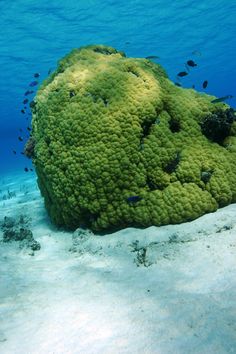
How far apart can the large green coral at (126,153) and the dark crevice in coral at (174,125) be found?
2cm

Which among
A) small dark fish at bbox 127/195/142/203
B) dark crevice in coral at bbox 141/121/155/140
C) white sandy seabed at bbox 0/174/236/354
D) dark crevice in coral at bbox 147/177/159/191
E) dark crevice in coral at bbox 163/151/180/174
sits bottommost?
white sandy seabed at bbox 0/174/236/354

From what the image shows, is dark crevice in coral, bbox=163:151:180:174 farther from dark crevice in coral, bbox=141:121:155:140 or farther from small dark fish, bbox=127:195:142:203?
small dark fish, bbox=127:195:142:203

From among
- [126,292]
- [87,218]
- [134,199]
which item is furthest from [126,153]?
[126,292]

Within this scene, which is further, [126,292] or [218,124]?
[218,124]

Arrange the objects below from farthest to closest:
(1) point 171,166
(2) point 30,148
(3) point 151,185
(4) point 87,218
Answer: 1. (2) point 30,148
2. (4) point 87,218
3. (1) point 171,166
4. (3) point 151,185

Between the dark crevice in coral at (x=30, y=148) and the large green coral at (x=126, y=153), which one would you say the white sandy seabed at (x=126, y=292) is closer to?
the large green coral at (x=126, y=153)

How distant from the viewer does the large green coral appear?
644 centimetres

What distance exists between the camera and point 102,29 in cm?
3127

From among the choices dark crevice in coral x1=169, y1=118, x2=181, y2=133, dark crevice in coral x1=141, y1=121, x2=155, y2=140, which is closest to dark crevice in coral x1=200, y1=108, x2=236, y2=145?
dark crevice in coral x1=169, y1=118, x2=181, y2=133

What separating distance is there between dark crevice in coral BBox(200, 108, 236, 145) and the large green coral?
0.09 metres

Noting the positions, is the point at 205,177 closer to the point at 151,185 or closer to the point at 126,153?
the point at 151,185

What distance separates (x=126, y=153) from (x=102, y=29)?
1124 inches

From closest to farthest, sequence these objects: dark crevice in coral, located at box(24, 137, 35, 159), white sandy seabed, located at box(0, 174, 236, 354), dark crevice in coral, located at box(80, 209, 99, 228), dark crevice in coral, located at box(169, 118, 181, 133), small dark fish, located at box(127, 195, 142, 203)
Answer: white sandy seabed, located at box(0, 174, 236, 354) < small dark fish, located at box(127, 195, 142, 203) < dark crevice in coral, located at box(80, 209, 99, 228) < dark crevice in coral, located at box(169, 118, 181, 133) < dark crevice in coral, located at box(24, 137, 35, 159)

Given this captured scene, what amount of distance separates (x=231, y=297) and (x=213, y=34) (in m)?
42.9
